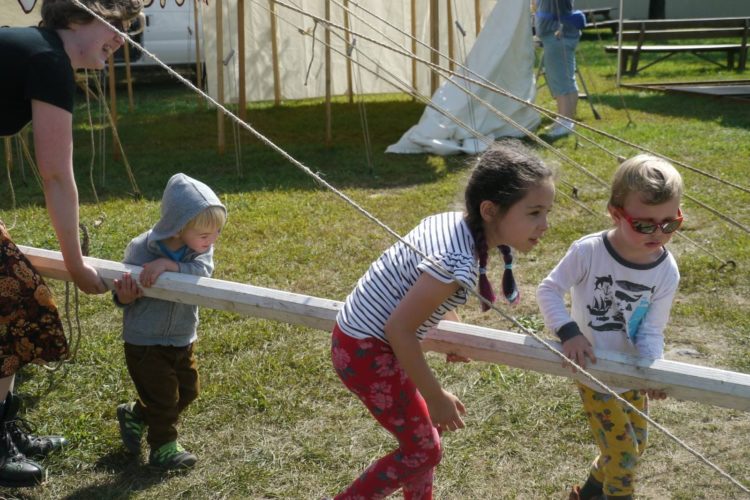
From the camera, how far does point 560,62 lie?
28.7 feet

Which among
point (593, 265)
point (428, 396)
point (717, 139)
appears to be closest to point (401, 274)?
point (428, 396)

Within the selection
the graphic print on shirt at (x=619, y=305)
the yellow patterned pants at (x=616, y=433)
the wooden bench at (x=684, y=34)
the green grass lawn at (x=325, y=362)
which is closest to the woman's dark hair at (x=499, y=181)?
the green grass lawn at (x=325, y=362)

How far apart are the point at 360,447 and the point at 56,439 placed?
3.80 ft

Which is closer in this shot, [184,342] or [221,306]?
[221,306]

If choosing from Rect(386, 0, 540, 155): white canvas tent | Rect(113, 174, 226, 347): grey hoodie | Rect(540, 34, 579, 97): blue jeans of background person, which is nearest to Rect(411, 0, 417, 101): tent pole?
Rect(386, 0, 540, 155): white canvas tent

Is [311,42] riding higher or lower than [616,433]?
higher

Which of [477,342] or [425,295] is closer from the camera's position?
[425,295]

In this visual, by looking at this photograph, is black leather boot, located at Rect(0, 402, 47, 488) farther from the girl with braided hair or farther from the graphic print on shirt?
the graphic print on shirt

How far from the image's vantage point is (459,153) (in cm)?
784

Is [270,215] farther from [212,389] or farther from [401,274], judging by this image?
[401,274]

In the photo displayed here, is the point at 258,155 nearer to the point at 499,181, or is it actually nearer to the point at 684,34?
the point at 499,181

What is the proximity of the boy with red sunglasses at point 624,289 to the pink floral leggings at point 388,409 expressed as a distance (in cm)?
45

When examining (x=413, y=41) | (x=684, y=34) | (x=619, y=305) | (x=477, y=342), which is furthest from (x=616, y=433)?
(x=684, y=34)

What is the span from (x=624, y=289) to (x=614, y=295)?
34mm
